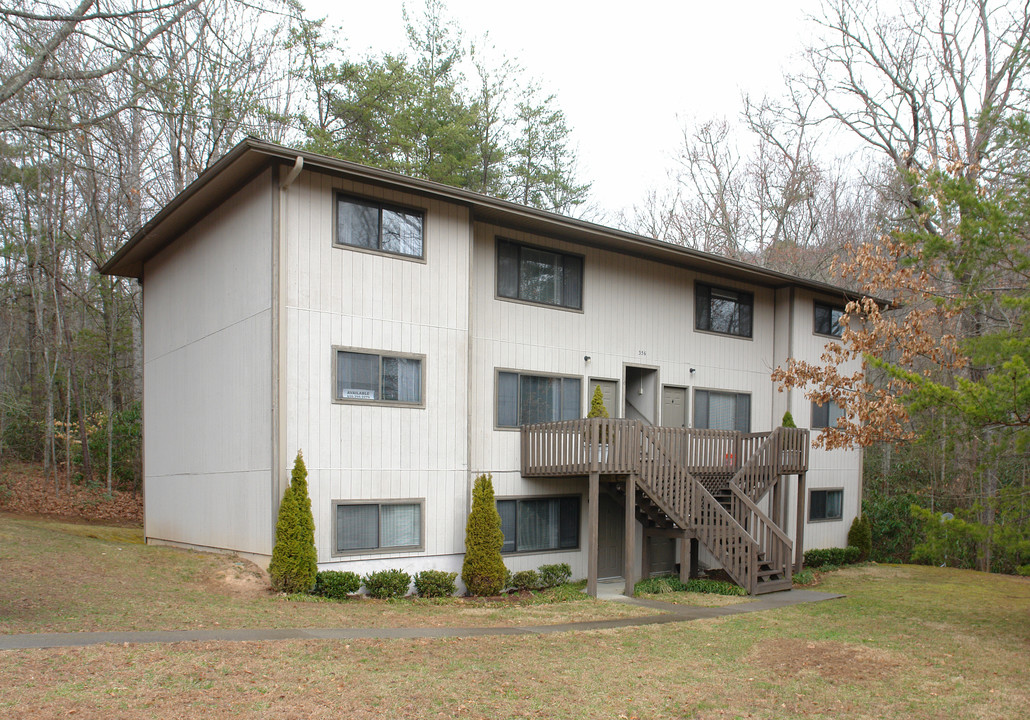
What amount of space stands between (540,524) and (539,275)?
5.27 metres

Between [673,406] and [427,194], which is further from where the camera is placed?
[673,406]

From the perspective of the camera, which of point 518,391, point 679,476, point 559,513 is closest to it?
point 679,476

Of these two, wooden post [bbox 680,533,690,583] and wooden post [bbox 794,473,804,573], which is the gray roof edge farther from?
wooden post [bbox 680,533,690,583]

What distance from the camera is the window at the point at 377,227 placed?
14.2 m

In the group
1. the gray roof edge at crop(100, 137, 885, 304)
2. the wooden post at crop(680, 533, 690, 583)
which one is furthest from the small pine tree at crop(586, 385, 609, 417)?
the gray roof edge at crop(100, 137, 885, 304)

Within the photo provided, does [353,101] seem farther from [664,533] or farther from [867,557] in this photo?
[867,557]

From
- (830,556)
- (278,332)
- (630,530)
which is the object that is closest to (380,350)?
(278,332)

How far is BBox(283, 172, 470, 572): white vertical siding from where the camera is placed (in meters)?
13.5

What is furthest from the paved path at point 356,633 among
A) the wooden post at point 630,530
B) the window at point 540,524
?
the window at point 540,524

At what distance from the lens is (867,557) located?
24.0m

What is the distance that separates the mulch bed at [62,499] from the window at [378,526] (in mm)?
12653

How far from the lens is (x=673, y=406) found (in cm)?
1961

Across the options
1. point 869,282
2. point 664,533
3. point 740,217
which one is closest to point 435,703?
point 664,533

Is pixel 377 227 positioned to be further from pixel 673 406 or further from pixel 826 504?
pixel 826 504
